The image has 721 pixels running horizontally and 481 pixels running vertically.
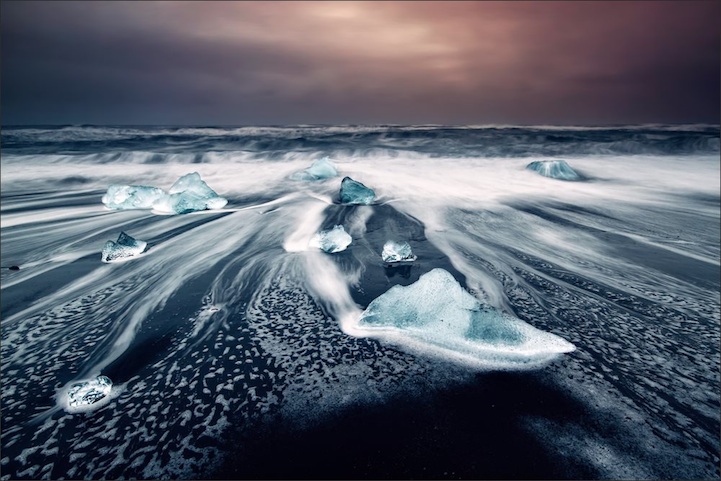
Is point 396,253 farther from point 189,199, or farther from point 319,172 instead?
point 319,172

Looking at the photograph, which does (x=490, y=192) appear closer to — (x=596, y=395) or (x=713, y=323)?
(x=713, y=323)

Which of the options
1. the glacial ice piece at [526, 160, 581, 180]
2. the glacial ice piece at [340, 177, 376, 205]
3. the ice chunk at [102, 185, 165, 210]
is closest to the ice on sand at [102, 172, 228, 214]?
the ice chunk at [102, 185, 165, 210]

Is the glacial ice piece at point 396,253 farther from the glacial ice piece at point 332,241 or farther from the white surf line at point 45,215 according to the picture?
the white surf line at point 45,215

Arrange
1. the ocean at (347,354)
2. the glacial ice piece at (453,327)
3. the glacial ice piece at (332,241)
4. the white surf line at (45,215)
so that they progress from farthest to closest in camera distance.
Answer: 1. the white surf line at (45,215)
2. the glacial ice piece at (332,241)
3. the glacial ice piece at (453,327)
4. the ocean at (347,354)

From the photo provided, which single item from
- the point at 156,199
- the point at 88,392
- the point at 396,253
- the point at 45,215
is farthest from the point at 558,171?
the point at 45,215

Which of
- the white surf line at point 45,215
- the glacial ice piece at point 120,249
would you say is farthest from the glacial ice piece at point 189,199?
the glacial ice piece at point 120,249

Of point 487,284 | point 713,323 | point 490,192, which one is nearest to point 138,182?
point 490,192

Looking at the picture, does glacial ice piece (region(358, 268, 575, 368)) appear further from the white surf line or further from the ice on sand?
the white surf line
